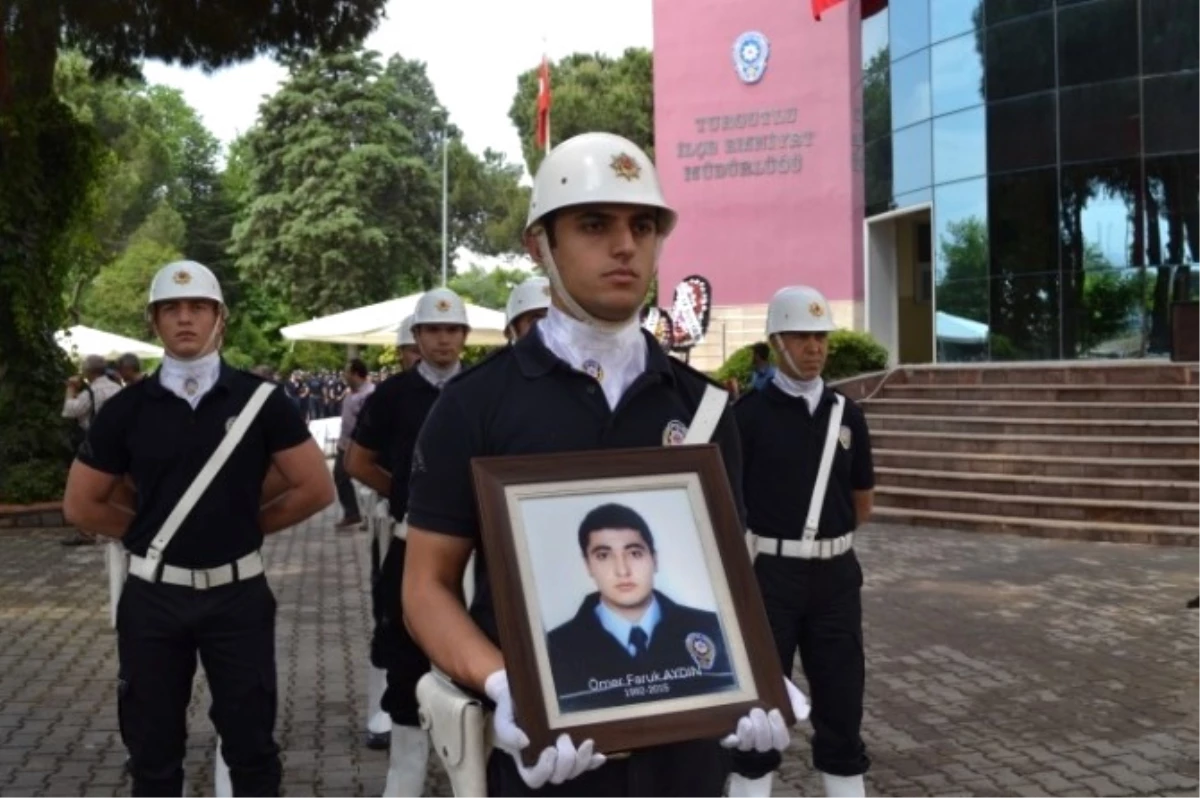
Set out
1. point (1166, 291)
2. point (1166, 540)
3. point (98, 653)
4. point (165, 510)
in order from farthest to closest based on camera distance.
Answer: point (1166, 291)
point (1166, 540)
point (98, 653)
point (165, 510)

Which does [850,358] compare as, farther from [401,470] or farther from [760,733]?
[760,733]

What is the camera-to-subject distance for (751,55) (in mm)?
34406

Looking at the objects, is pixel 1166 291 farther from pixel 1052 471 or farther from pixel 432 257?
pixel 432 257

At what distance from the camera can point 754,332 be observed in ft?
114

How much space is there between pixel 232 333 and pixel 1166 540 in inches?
2265

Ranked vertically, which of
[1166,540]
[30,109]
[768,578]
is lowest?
[1166,540]

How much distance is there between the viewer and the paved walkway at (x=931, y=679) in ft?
20.9

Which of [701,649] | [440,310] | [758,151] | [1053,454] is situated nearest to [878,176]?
[758,151]

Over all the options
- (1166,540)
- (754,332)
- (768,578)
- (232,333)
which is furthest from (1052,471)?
(232,333)

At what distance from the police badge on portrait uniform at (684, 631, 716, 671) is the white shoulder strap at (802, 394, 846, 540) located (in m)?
3.08

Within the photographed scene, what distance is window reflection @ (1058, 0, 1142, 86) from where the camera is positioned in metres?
22.4

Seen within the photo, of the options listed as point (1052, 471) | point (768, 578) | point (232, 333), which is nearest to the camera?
point (768, 578)

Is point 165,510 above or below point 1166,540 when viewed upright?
above

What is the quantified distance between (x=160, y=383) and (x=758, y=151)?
3090cm
